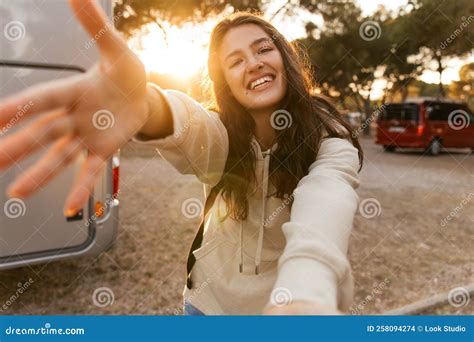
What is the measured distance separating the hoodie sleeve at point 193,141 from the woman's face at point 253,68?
0.41ft

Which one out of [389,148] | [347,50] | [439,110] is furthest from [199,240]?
[347,50]

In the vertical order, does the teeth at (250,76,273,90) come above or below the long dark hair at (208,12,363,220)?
above

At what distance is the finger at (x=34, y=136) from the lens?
2.82 feet

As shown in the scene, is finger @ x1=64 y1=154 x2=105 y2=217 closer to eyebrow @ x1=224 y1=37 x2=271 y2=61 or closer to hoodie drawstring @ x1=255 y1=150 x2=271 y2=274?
hoodie drawstring @ x1=255 y1=150 x2=271 y2=274

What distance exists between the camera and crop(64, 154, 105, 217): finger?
91 cm

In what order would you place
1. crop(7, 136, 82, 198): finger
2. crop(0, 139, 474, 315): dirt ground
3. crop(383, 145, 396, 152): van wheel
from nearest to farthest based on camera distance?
crop(7, 136, 82, 198): finger, crop(0, 139, 474, 315): dirt ground, crop(383, 145, 396, 152): van wheel

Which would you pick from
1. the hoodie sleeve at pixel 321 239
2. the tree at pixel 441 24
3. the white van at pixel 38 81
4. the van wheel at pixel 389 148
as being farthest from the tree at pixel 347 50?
the hoodie sleeve at pixel 321 239

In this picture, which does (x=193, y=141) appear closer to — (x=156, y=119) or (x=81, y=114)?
(x=156, y=119)

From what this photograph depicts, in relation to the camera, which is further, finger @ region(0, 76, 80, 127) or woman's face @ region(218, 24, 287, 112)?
woman's face @ region(218, 24, 287, 112)

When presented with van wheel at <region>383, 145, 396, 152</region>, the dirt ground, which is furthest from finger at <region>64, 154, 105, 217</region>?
van wheel at <region>383, 145, 396, 152</region>

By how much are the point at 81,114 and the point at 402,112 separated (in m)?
16.2

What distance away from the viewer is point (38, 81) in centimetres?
336

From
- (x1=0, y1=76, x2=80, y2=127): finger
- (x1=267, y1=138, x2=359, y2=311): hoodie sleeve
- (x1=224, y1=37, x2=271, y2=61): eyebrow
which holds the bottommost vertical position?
(x1=267, y1=138, x2=359, y2=311): hoodie sleeve

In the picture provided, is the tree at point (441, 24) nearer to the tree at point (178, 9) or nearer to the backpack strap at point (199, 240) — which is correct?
the tree at point (178, 9)
